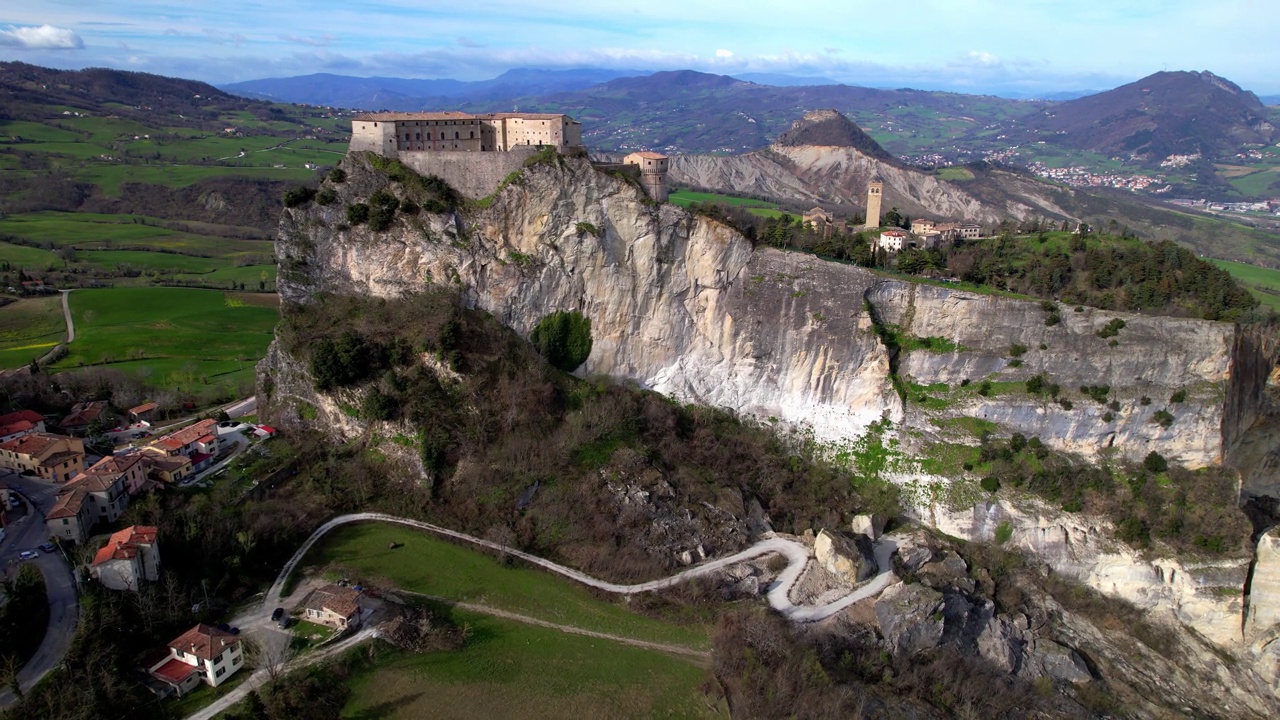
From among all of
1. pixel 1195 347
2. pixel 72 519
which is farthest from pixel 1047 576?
pixel 72 519

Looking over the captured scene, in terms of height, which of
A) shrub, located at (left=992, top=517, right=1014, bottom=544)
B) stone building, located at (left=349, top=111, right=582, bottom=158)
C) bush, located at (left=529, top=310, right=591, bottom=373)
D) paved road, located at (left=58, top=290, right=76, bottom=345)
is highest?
stone building, located at (left=349, top=111, right=582, bottom=158)

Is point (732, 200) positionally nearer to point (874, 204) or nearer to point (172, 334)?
point (874, 204)

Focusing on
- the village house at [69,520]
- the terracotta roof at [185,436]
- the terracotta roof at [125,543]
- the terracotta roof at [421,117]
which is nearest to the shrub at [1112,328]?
the terracotta roof at [421,117]

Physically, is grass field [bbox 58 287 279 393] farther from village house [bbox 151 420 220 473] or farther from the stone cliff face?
the stone cliff face

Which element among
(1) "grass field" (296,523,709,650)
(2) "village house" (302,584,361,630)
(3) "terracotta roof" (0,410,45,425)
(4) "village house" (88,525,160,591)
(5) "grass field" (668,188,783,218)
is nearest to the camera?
(4) "village house" (88,525,160,591)

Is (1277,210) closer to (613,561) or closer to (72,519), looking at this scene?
(613,561)

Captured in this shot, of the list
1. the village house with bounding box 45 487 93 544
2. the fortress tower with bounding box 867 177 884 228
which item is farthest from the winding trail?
the fortress tower with bounding box 867 177 884 228

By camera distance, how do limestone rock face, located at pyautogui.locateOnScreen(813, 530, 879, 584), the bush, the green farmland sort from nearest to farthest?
the green farmland, limestone rock face, located at pyautogui.locateOnScreen(813, 530, 879, 584), the bush

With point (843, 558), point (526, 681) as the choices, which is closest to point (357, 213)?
point (526, 681)
